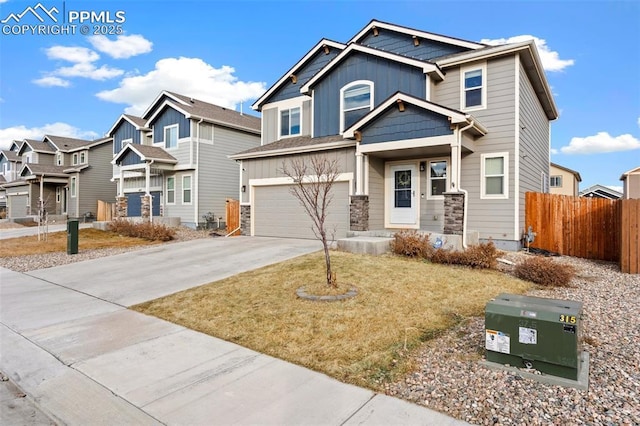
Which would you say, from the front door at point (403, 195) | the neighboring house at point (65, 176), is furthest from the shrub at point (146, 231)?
the neighboring house at point (65, 176)

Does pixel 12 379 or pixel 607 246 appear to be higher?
pixel 607 246

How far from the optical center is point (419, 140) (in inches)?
421

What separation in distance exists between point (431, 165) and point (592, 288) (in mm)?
6288

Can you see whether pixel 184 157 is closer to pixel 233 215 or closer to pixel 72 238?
pixel 233 215

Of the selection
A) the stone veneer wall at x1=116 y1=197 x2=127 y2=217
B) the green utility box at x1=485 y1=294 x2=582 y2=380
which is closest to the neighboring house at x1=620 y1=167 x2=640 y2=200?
the green utility box at x1=485 y1=294 x2=582 y2=380

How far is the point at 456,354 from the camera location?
4.03 metres

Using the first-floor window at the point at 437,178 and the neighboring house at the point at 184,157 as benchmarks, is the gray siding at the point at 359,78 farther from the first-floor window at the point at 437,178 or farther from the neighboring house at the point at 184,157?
the neighboring house at the point at 184,157

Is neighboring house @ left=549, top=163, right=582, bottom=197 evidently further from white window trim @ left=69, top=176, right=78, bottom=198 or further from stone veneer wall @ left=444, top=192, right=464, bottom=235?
white window trim @ left=69, top=176, right=78, bottom=198

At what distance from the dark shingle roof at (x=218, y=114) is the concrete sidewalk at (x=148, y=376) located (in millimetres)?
15164

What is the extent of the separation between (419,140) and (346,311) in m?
6.93

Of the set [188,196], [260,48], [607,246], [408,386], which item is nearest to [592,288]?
[607,246]

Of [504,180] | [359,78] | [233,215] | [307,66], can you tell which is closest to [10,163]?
[233,215]

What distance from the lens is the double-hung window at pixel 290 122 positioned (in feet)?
54.7

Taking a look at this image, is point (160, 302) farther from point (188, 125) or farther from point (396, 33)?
point (188, 125)
